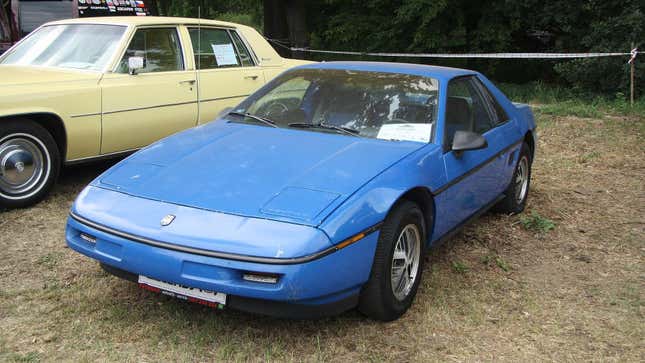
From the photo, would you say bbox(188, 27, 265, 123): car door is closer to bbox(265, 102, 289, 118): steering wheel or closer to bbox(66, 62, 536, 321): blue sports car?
bbox(66, 62, 536, 321): blue sports car

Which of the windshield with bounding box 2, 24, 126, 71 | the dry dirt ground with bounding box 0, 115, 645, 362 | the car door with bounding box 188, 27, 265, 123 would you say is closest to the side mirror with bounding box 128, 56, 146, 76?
the windshield with bounding box 2, 24, 126, 71

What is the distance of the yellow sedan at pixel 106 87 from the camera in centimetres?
526

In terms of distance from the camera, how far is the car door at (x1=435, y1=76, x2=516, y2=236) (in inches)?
159

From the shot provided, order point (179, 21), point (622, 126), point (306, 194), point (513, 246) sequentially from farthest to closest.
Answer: point (622, 126), point (179, 21), point (513, 246), point (306, 194)

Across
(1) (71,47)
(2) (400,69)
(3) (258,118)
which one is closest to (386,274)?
(3) (258,118)

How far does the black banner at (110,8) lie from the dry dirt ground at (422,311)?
299 inches

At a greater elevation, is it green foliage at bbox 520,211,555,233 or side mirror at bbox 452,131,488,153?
side mirror at bbox 452,131,488,153

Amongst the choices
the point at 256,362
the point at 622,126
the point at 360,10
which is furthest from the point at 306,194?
the point at 360,10

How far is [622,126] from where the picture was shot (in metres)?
9.12

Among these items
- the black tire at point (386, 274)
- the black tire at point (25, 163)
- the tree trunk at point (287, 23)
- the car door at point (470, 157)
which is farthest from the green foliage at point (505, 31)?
the black tire at point (25, 163)

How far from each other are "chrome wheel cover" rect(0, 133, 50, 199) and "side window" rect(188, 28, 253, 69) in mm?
1886

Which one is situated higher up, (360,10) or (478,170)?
(360,10)

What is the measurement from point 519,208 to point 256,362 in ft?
10.9

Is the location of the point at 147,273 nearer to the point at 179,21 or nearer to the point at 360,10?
the point at 179,21
